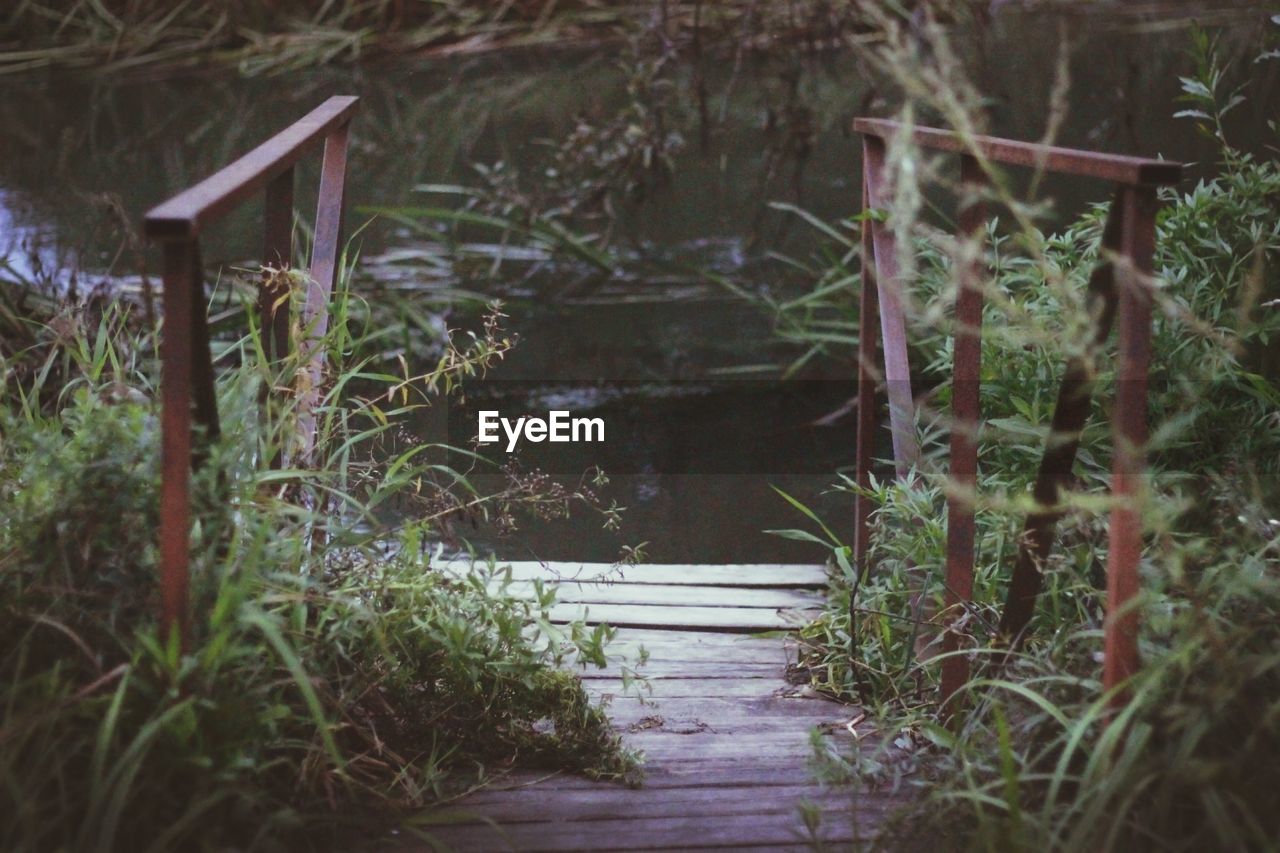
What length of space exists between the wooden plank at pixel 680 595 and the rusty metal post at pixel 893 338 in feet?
1.72

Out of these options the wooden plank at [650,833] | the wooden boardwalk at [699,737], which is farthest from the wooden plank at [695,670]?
the wooden plank at [650,833]

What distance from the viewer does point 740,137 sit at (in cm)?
627

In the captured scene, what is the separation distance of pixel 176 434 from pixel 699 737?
1050 mm

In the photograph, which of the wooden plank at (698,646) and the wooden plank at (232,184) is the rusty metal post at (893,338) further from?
the wooden plank at (232,184)

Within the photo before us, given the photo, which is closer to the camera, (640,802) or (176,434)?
(176,434)

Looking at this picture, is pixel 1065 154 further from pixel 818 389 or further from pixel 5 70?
pixel 5 70

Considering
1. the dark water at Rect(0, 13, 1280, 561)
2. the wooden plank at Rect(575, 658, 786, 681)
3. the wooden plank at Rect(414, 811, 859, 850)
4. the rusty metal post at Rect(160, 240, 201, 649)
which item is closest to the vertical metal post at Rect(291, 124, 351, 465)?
the rusty metal post at Rect(160, 240, 201, 649)

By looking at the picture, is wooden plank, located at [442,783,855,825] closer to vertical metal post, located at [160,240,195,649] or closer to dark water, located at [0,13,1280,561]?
vertical metal post, located at [160,240,195,649]

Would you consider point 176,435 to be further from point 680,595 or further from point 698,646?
point 680,595

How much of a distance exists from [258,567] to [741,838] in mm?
689

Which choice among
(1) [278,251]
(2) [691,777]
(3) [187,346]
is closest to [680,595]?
(2) [691,777]

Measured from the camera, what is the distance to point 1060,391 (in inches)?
68.2

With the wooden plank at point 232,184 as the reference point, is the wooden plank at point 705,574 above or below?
below

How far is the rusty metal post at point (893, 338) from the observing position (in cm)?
244
